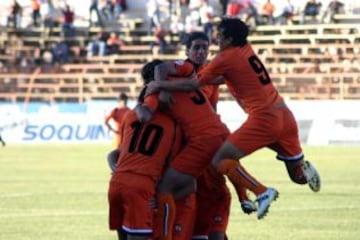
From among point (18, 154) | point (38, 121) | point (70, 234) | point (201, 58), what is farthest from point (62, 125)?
point (201, 58)

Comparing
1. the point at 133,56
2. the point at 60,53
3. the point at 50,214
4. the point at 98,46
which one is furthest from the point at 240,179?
the point at 98,46

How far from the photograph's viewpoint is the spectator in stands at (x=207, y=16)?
152 ft

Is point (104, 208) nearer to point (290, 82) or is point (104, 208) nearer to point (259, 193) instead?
point (259, 193)

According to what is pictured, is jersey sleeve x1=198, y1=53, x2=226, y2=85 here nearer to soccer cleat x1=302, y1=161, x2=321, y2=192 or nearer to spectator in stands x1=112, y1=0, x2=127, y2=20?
soccer cleat x1=302, y1=161, x2=321, y2=192

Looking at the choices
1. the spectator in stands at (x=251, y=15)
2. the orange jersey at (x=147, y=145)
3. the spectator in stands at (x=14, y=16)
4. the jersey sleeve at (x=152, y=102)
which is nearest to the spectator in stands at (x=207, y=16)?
the spectator in stands at (x=251, y=15)

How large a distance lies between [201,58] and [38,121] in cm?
3041

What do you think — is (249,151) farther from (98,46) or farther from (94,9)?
(94,9)

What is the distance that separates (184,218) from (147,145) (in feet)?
2.98

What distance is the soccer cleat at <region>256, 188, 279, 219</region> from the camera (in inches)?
471

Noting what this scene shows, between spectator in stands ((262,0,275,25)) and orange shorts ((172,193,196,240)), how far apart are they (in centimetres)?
3786

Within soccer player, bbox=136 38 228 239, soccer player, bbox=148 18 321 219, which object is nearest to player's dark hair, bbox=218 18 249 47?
soccer player, bbox=148 18 321 219

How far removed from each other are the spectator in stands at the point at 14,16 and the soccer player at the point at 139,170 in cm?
4241

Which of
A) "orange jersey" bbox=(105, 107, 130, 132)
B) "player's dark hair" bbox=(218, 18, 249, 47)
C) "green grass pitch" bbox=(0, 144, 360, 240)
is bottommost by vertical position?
"orange jersey" bbox=(105, 107, 130, 132)

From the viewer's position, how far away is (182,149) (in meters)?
10.8
